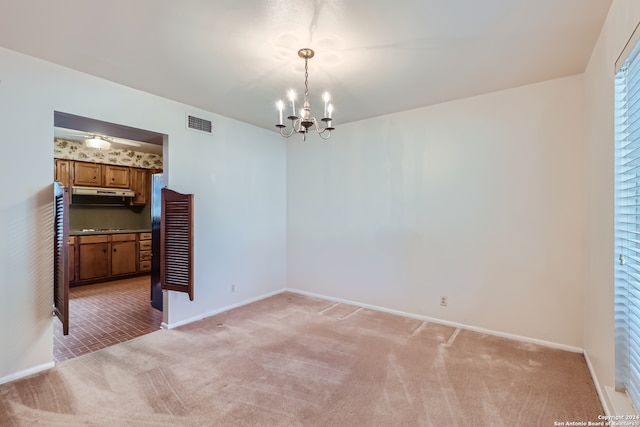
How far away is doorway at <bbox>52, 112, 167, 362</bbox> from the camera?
3176 mm

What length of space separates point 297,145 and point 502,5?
353cm

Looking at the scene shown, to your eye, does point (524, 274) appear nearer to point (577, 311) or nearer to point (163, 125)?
point (577, 311)

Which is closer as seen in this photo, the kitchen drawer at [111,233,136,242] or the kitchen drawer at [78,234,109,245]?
the kitchen drawer at [78,234,109,245]

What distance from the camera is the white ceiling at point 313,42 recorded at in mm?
1954

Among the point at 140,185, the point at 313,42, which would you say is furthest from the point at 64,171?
the point at 313,42

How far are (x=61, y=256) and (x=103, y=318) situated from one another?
1810 millimetres

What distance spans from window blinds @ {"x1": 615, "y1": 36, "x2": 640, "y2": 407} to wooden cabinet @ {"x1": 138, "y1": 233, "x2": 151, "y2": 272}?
727cm

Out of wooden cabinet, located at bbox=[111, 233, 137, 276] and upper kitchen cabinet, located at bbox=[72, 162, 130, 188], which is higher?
upper kitchen cabinet, located at bbox=[72, 162, 130, 188]

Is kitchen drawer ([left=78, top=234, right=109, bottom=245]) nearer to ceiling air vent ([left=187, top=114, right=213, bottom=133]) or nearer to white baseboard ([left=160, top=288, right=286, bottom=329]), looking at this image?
white baseboard ([left=160, top=288, right=286, bottom=329])

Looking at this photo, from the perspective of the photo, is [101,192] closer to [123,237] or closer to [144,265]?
[123,237]

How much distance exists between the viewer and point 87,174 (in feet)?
19.5

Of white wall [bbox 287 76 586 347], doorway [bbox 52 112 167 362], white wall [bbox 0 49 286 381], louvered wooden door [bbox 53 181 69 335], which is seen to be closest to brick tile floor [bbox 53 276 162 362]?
doorway [bbox 52 112 167 362]

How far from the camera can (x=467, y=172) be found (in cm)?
351

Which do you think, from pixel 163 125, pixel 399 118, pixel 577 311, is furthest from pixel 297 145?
pixel 577 311
